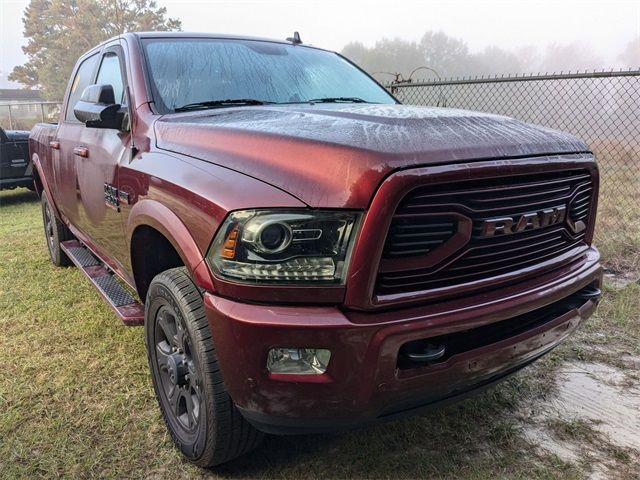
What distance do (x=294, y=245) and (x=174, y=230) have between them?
616 mm

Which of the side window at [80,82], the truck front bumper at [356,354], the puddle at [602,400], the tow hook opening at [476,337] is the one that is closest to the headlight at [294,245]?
the truck front bumper at [356,354]

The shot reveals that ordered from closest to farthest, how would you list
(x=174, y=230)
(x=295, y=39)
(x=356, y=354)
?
(x=356, y=354)
(x=174, y=230)
(x=295, y=39)

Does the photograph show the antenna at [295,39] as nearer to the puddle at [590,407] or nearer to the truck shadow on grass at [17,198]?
the puddle at [590,407]

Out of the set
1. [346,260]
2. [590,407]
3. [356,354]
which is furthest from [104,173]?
[590,407]

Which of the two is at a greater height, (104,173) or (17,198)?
(104,173)

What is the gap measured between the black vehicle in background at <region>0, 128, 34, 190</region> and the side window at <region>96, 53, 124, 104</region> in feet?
19.1

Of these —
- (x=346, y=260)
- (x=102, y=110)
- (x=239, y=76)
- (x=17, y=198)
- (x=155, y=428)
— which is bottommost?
(x=17, y=198)

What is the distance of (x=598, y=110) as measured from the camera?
7.54m

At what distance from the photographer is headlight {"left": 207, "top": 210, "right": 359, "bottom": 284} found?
→ 164cm

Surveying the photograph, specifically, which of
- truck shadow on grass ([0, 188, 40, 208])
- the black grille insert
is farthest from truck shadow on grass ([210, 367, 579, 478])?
truck shadow on grass ([0, 188, 40, 208])

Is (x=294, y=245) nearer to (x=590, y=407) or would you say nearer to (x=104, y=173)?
(x=104, y=173)

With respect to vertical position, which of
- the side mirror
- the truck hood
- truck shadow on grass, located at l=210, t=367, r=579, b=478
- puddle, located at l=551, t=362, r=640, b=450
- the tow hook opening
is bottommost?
puddle, located at l=551, t=362, r=640, b=450

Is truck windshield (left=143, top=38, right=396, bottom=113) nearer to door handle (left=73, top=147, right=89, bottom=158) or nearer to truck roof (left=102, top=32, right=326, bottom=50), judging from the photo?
truck roof (left=102, top=32, right=326, bottom=50)

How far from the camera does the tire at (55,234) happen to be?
4840mm
